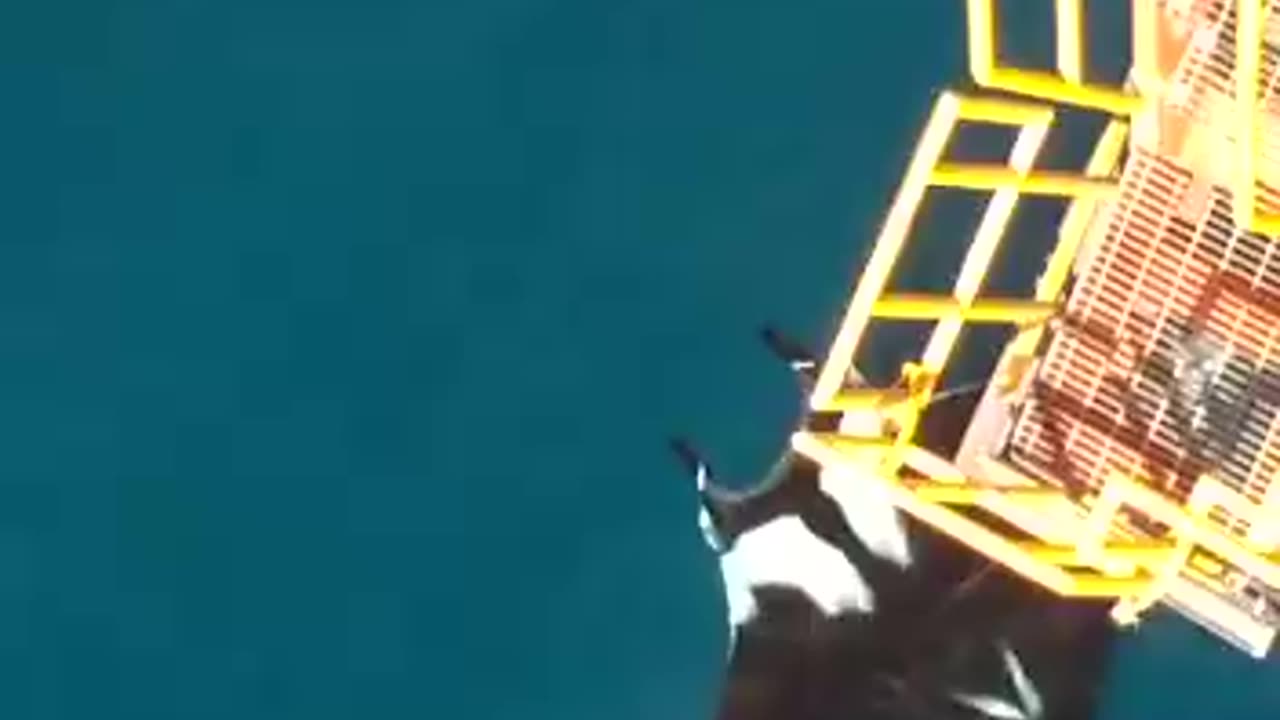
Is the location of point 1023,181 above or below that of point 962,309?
above

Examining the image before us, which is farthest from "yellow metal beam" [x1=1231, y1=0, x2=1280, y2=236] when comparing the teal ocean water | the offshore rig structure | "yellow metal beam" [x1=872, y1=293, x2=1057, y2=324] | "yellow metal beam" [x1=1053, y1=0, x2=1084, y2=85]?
the teal ocean water

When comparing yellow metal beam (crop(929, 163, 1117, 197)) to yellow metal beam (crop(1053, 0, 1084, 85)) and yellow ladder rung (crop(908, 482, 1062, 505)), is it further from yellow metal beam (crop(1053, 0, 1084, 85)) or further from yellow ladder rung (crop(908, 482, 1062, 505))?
yellow ladder rung (crop(908, 482, 1062, 505))

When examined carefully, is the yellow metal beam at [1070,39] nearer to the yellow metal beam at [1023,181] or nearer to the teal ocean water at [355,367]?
the yellow metal beam at [1023,181]

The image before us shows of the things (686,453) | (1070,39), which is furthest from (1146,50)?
(686,453)

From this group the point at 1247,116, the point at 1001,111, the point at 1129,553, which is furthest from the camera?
the point at 1129,553

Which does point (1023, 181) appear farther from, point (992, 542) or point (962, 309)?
point (992, 542)
